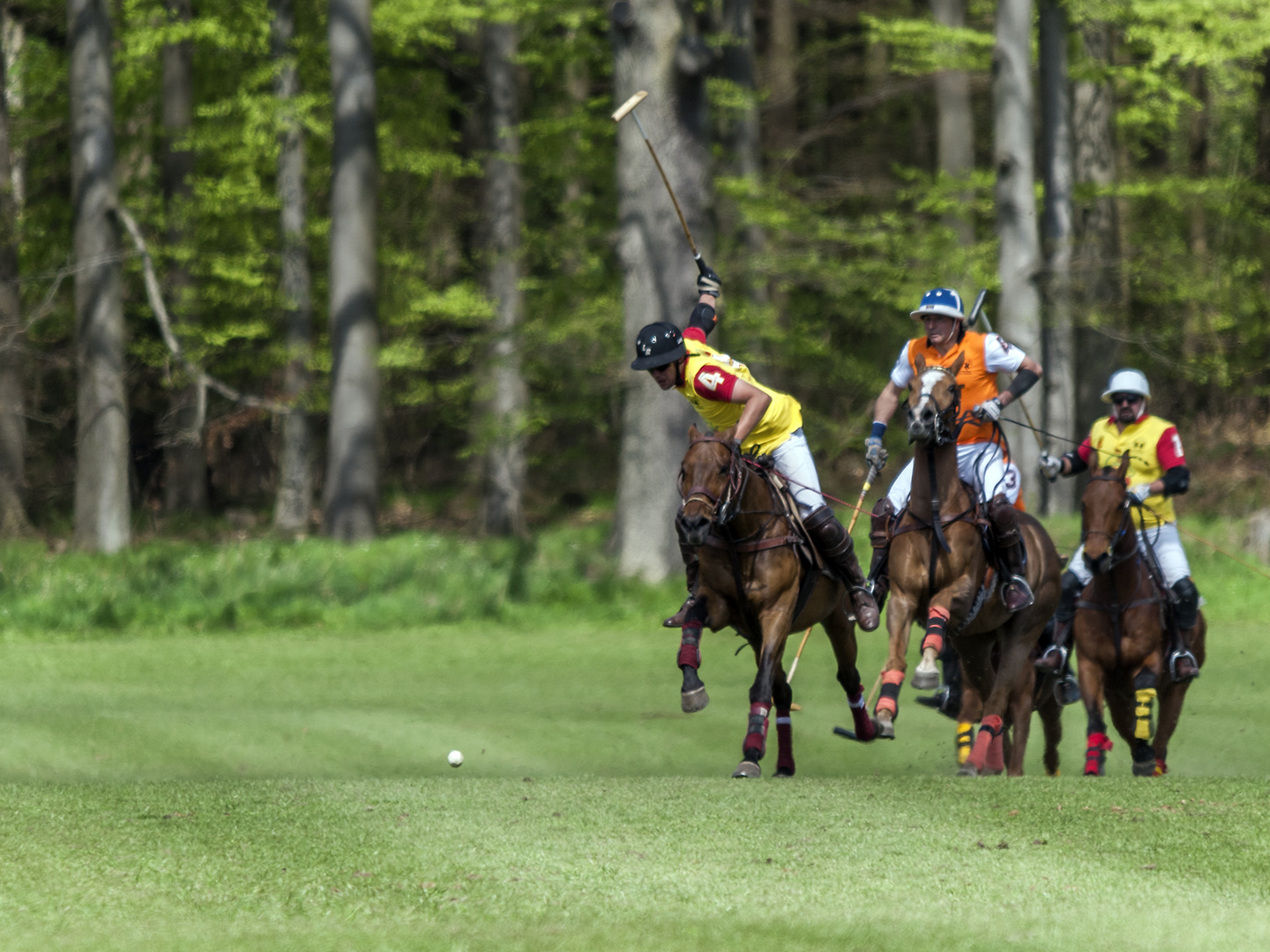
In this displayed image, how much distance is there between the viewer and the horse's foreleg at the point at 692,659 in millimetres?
9078

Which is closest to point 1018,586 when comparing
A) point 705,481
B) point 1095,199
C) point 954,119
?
point 705,481

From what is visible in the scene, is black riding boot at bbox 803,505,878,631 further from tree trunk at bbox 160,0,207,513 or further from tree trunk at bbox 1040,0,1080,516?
tree trunk at bbox 160,0,207,513

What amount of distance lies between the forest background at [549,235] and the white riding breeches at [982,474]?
33.0 ft

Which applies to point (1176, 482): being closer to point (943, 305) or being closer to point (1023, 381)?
point (1023, 381)

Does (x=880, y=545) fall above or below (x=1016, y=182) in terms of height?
below

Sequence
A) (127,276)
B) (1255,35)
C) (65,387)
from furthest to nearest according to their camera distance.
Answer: (65,387)
(127,276)
(1255,35)

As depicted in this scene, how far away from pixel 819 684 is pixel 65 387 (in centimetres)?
2323

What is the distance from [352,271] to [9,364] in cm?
649

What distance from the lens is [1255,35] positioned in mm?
22859

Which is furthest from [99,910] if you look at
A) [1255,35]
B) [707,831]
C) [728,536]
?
[1255,35]

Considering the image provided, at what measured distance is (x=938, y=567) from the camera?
9.87 meters

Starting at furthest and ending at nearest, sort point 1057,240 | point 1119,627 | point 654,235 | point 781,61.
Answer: point 781,61 → point 1057,240 → point 654,235 → point 1119,627

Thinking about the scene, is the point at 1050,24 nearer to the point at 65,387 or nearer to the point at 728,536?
the point at 728,536

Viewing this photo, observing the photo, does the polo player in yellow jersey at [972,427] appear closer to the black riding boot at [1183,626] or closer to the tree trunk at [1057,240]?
the black riding boot at [1183,626]
